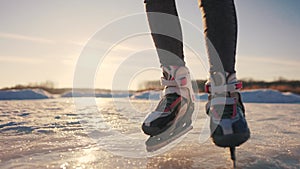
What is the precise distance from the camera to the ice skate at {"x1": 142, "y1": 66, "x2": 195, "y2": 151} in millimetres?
1273

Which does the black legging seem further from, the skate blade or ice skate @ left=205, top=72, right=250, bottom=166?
the skate blade

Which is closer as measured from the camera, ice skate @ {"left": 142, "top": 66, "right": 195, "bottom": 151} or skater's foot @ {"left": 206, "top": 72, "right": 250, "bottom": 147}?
skater's foot @ {"left": 206, "top": 72, "right": 250, "bottom": 147}

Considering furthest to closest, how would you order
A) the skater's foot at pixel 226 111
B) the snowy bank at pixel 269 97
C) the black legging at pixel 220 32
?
the snowy bank at pixel 269 97
the black legging at pixel 220 32
the skater's foot at pixel 226 111

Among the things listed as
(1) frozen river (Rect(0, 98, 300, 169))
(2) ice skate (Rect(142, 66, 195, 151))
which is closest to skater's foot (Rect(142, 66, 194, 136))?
(2) ice skate (Rect(142, 66, 195, 151))

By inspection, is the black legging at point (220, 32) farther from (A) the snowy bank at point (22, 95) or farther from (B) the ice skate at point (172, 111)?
(A) the snowy bank at point (22, 95)

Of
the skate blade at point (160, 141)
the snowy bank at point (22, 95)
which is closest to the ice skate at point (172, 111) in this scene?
the skate blade at point (160, 141)

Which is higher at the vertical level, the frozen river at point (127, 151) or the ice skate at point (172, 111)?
the ice skate at point (172, 111)

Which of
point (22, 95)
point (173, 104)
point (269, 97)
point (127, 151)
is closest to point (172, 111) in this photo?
point (173, 104)

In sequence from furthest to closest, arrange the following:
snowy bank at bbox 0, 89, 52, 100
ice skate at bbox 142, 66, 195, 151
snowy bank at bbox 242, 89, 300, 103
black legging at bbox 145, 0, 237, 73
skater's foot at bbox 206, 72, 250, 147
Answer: snowy bank at bbox 0, 89, 52, 100, snowy bank at bbox 242, 89, 300, 103, ice skate at bbox 142, 66, 195, 151, black legging at bbox 145, 0, 237, 73, skater's foot at bbox 206, 72, 250, 147

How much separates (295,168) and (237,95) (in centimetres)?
33

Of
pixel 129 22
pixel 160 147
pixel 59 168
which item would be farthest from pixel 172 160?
pixel 129 22

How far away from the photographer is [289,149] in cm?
132

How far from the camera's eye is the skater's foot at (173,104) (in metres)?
1.28

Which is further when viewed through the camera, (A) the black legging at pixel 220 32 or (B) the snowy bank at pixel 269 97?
(B) the snowy bank at pixel 269 97
